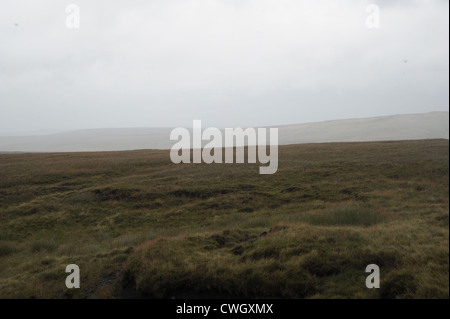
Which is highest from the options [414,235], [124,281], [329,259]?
[414,235]

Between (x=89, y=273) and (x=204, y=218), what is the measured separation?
895cm

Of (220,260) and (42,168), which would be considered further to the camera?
(42,168)

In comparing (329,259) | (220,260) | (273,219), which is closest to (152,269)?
(220,260)

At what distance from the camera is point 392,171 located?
23422 millimetres

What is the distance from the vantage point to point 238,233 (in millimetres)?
13461

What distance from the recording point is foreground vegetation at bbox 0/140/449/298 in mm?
8492

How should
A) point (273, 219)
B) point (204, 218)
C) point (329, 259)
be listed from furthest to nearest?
point (204, 218)
point (273, 219)
point (329, 259)

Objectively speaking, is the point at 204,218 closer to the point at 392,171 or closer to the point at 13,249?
the point at 13,249

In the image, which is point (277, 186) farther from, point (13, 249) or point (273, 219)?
point (13, 249)

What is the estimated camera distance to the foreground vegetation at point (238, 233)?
8492 mm
